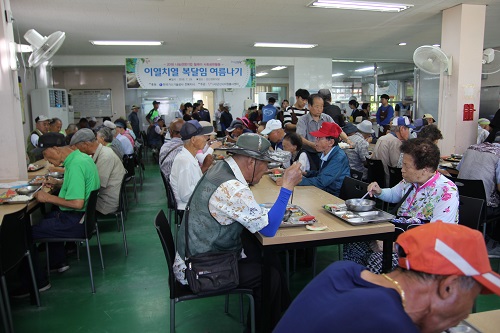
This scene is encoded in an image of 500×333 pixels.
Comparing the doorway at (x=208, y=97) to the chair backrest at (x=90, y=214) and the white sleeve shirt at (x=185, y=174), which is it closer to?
the white sleeve shirt at (x=185, y=174)

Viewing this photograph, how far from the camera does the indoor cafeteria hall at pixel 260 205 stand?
0.93 metres

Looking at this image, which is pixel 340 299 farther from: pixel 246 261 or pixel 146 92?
pixel 146 92

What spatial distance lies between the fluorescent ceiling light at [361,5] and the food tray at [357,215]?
4010 mm

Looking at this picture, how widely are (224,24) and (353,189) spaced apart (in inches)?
188

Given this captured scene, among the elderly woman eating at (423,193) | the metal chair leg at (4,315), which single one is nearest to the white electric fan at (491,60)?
the elderly woman eating at (423,193)

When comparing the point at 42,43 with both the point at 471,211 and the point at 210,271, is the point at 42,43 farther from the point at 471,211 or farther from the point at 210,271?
the point at 471,211

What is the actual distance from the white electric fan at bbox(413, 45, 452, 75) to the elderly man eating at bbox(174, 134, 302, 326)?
4.55 meters

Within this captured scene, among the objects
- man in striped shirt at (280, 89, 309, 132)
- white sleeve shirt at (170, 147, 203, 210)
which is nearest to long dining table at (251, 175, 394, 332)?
white sleeve shirt at (170, 147, 203, 210)

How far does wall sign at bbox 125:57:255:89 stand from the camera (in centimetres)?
951

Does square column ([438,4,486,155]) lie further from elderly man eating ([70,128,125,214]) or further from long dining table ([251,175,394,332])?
elderly man eating ([70,128,125,214])

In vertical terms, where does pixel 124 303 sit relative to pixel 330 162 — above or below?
below

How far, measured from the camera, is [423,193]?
2.43 m

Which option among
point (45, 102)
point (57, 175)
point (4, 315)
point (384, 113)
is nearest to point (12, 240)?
point (4, 315)

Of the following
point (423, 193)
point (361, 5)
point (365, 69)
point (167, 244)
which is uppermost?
point (365, 69)
